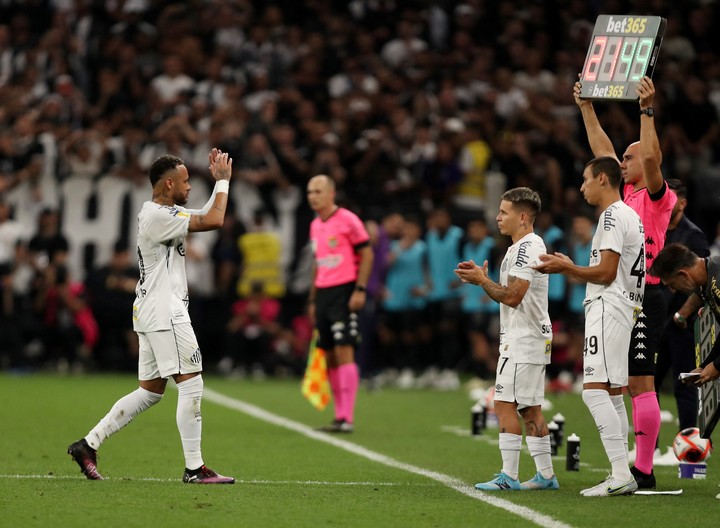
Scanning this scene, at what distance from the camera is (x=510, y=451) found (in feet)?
28.2

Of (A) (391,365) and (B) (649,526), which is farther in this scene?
(A) (391,365)

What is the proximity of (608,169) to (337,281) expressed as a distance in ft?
17.2

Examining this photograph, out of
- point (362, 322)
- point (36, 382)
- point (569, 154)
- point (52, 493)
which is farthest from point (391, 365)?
point (52, 493)

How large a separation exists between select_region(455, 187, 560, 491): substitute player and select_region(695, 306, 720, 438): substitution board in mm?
1187

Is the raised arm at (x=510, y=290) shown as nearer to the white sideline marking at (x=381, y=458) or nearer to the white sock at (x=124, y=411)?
the white sideline marking at (x=381, y=458)

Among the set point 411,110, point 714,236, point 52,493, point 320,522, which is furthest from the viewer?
point 411,110

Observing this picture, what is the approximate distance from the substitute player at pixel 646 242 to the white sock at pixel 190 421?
111 inches

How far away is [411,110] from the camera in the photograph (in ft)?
74.3

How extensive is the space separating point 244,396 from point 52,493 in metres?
8.89

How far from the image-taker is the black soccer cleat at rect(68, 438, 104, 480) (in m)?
8.80

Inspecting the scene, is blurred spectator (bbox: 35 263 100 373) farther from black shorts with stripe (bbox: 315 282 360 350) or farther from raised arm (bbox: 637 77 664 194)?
raised arm (bbox: 637 77 664 194)

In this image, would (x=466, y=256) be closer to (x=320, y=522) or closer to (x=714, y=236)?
(x=714, y=236)

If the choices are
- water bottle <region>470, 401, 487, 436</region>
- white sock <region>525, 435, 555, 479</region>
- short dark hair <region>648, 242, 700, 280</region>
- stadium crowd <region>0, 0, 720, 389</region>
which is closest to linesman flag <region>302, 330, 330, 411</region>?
water bottle <region>470, 401, 487, 436</region>

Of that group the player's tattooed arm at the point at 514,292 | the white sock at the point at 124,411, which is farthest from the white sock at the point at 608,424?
the white sock at the point at 124,411
